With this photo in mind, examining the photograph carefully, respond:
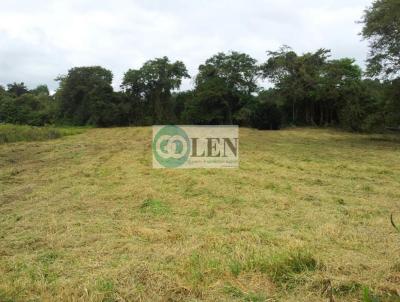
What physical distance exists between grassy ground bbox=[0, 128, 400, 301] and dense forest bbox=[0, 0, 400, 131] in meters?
14.0

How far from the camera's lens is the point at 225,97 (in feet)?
102

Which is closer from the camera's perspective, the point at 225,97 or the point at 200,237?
the point at 200,237

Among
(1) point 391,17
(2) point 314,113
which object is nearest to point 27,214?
(1) point 391,17

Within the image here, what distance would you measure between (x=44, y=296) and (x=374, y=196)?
5522 millimetres

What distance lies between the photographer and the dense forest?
2727 centimetres

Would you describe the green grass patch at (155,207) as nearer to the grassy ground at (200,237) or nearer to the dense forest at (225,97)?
the grassy ground at (200,237)

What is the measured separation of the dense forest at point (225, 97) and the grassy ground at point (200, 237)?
1403 cm

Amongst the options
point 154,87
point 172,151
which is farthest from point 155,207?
point 154,87

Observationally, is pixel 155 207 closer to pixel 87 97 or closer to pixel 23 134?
pixel 23 134

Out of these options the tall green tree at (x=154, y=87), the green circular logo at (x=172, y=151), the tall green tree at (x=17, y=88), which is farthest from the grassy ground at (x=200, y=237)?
the tall green tree at (x=17, y=88)

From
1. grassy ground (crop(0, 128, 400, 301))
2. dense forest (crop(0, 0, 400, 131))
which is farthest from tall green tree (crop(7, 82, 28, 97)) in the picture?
grassy ground (crop(0, 128, 400, 301))

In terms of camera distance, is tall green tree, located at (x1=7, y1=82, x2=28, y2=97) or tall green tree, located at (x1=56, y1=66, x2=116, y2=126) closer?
tall green tree, located at (x1=56, y1=66, x2=116, y2=126)

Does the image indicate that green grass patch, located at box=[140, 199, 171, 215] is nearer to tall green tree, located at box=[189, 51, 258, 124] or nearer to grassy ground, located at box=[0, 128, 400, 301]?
grassy ground, located at box=[0, 128, 400, 301]

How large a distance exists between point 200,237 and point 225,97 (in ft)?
90.2
